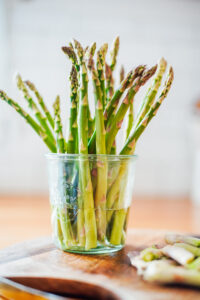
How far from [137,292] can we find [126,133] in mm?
356

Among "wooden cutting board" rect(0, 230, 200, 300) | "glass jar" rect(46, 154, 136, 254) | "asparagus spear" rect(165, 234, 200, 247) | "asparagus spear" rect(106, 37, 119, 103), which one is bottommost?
"wooden cutting board" rect(0, 230, 200, 300)

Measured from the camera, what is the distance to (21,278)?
1.77 feet

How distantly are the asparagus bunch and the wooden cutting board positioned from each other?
11 mm

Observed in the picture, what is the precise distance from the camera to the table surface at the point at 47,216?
4.48 feet

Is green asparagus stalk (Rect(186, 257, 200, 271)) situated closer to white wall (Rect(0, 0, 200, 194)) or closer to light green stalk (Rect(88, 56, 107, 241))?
light green stalk (Rect(88, 56, 107, 241))

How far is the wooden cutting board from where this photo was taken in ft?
1.61

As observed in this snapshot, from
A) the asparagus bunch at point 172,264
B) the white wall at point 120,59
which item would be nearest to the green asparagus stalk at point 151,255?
the asparagus bunch at point 172,264

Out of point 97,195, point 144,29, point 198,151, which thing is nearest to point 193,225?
point 198,151

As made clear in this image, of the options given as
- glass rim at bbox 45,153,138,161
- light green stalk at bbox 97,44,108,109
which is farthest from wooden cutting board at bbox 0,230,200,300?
light green stalk at bbox 97,44,108,109

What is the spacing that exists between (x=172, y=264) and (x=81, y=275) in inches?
5.5

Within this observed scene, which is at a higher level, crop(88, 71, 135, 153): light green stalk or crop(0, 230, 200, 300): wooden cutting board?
crop(88, 71, 135, 153): light green stalk

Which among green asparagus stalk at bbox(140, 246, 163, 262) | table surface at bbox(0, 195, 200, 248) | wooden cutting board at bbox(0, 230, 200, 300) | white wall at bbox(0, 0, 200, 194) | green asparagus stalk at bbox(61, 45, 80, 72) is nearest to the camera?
wooden cutting board at bbox(0, 230, 200, 300)

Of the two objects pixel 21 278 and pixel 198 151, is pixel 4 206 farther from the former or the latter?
pixel 21 278

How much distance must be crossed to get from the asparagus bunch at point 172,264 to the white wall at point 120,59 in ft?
5.95
